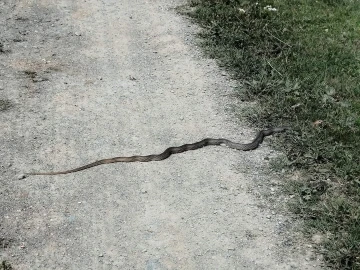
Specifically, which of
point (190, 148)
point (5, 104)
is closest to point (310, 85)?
point (190, 148)

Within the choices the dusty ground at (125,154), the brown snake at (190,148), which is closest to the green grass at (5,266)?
the dusty ground at (125,154)

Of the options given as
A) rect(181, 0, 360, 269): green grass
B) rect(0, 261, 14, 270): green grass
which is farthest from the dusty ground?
rect(181, 0, 360, 269): green grass

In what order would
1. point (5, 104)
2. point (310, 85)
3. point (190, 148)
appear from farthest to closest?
point (310, 85) → point (5, 104) → point (190, 148)

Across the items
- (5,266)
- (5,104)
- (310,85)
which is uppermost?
(310,85)

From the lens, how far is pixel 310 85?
8711 millimetres

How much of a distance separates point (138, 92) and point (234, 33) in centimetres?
224

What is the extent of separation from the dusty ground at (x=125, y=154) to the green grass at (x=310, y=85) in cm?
31

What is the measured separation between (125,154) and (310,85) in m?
2.97

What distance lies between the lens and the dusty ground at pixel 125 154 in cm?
592

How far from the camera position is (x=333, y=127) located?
7.80 m

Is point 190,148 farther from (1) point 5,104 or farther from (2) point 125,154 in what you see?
(1) point 5,104

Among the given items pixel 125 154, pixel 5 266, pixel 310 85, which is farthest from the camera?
pixel 310 85

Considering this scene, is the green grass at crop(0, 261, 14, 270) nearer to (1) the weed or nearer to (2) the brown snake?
(2) the brown snake

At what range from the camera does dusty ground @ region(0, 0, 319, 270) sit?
592 centimetres
